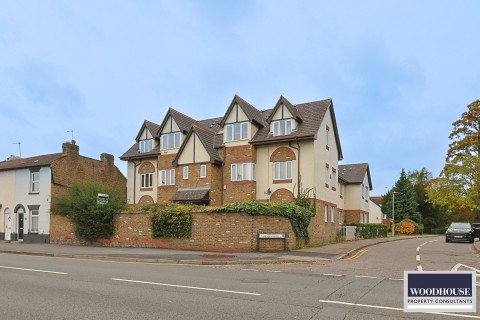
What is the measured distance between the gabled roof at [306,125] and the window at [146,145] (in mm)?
11651

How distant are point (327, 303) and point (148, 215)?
61.4ft

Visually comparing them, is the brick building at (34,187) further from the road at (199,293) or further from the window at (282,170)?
the road at (199,293)

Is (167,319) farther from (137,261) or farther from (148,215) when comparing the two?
(148,215)

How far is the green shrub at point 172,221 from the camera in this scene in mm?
24531

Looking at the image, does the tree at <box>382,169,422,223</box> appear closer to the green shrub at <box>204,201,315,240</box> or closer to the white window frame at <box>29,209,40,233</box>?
the green shrub at <box>204,201,315,240</box>

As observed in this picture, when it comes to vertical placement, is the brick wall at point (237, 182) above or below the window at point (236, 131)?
below

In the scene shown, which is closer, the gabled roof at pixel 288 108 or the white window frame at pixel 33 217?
the gabled roof at pixel 288 108

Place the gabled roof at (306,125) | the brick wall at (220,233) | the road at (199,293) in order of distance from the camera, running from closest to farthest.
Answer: the road at (199,293)
the brick wall at (220,233)
the gabled roof at (306,125)

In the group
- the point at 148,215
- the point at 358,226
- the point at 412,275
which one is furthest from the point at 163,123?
the point at 412,275

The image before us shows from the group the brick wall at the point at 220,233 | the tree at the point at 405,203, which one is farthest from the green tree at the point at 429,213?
the brick wall at the point at 220,233

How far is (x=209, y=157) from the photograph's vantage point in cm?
3319

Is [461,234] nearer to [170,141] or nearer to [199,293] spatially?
[170,141]

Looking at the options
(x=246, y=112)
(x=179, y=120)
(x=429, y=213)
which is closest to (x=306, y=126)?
(x=246, y=112)

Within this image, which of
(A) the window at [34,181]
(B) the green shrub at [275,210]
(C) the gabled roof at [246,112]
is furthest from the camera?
(A) the window at [34,181]
